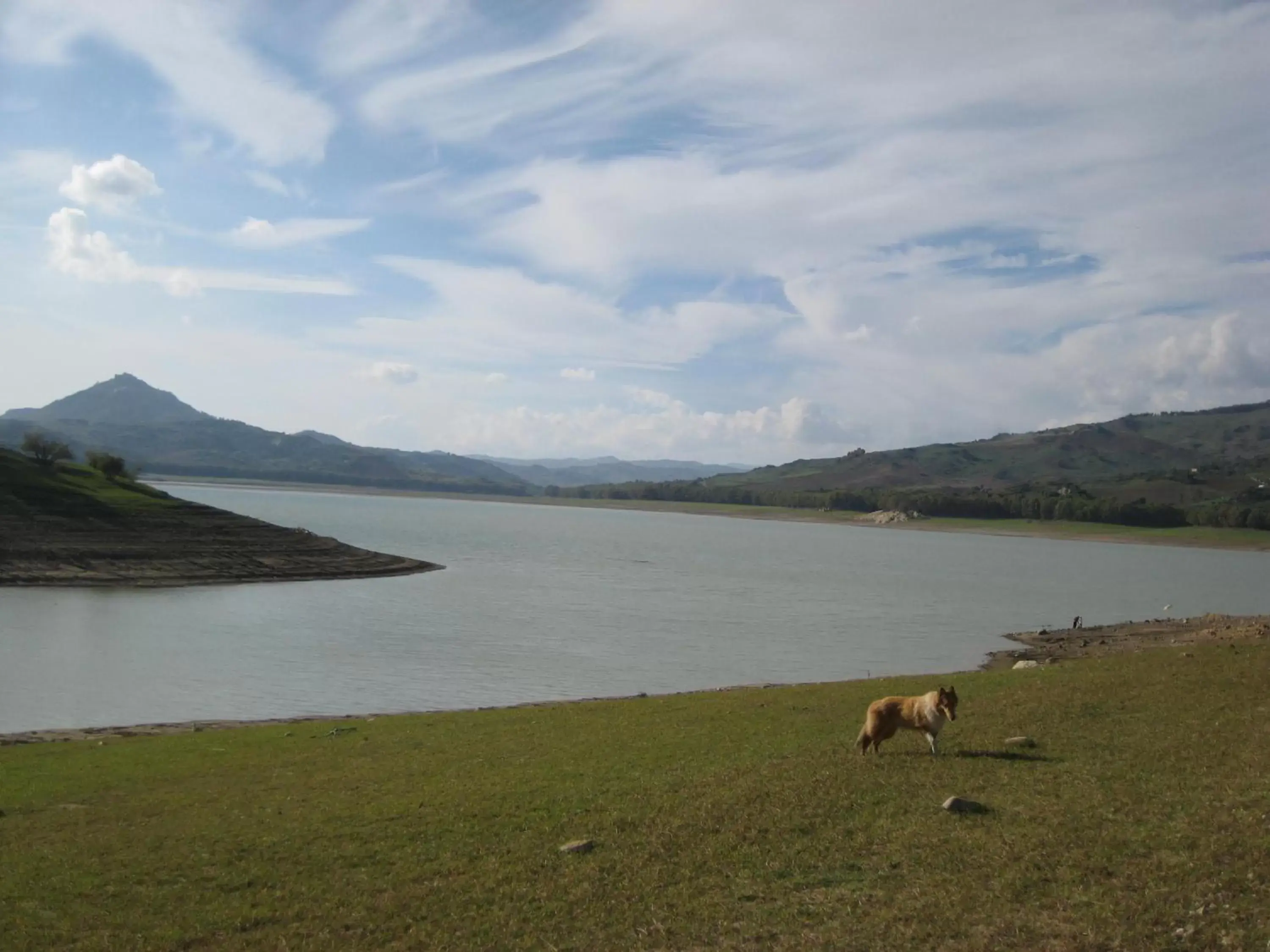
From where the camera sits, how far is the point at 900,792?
1216 centimetres

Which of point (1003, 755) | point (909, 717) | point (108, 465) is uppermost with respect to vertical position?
point (108, 465)

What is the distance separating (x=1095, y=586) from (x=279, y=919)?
89549 mm

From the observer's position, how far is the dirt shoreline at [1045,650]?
23688 millimetres

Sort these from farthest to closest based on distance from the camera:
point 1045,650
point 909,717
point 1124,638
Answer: point 1124,638, point 1045,650, point 909,717

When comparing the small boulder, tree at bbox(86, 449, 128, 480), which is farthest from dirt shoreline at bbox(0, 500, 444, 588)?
the small boulder

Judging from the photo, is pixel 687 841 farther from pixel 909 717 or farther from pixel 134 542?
pixel 134 542

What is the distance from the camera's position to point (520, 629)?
48.0m

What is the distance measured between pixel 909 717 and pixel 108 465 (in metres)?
95.6

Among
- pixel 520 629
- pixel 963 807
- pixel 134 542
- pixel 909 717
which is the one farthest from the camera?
pixel 134 542

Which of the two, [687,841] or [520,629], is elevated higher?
[687,841]

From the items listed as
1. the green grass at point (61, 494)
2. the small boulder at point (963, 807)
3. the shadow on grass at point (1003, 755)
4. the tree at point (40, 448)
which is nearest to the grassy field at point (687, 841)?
the shadow on grass at point (1003, 755)

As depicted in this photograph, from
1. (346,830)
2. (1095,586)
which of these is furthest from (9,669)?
(1095,586)

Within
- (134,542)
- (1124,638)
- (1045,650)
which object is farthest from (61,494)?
(1124,638)

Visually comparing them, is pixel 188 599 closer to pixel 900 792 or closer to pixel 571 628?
pixel 571 628
